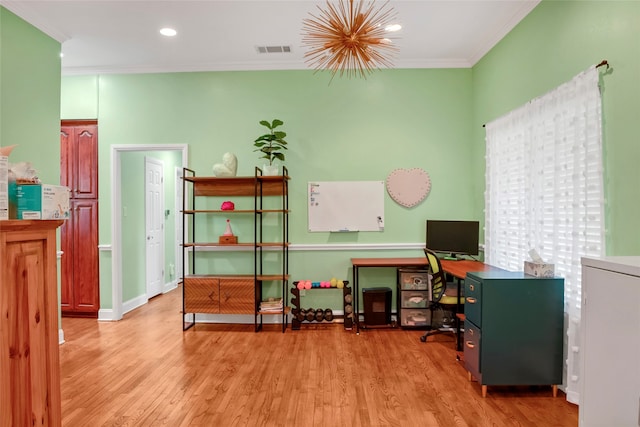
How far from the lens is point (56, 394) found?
1.58m

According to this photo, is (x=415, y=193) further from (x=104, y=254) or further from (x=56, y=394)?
(x=104, y=254)

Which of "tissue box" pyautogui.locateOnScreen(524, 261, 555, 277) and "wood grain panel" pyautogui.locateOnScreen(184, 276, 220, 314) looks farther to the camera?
"wood grain panel" pyautogui.locateOnScreen(184, 276, 220, 314)

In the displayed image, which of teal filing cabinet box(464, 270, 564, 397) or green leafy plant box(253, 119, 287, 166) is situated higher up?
green leafy plant box(253, 119, 287, 166)

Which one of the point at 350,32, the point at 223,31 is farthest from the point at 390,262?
the point at 223,31

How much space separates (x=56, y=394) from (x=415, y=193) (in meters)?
3.77

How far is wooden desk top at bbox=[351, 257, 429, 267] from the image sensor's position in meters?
3.81

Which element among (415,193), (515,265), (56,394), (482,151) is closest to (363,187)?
(415,193)

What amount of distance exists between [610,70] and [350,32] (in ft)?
5.65

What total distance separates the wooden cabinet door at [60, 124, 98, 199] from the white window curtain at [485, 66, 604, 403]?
4888 millimetres

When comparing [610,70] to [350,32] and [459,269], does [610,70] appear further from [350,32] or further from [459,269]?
[459,269]

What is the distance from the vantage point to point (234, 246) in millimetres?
4129

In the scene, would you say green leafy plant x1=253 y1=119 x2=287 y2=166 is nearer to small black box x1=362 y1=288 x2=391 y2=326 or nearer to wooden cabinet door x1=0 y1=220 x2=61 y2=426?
small black box x1=362 y1=288 x2=391 y2=326

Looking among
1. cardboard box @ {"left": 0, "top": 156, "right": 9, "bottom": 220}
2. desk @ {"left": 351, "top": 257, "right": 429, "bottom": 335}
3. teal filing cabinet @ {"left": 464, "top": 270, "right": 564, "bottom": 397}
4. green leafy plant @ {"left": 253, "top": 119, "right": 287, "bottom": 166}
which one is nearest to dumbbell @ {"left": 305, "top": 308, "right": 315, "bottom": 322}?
desk @ {"left": 351, "top": 257, "right": 429, "bottom": 335}

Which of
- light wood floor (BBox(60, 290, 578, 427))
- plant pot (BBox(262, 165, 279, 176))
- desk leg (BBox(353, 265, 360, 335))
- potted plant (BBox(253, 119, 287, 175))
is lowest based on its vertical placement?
light wood floor (BBox(60, 290, 578, 427))
